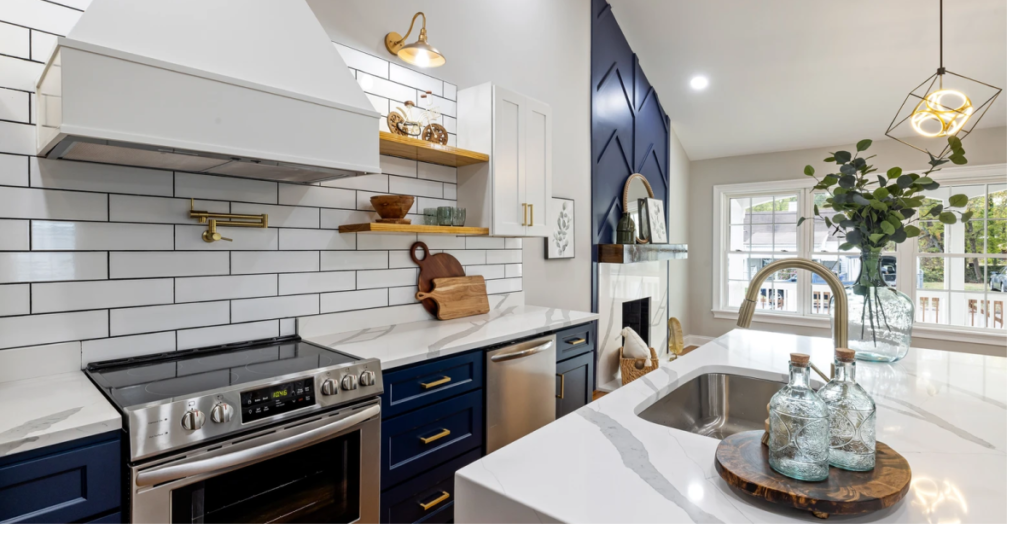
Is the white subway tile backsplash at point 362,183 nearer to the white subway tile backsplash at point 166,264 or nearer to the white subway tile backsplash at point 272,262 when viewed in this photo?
the white subway tile backsplash at point 272,262

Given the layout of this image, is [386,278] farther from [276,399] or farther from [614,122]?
[614,122]

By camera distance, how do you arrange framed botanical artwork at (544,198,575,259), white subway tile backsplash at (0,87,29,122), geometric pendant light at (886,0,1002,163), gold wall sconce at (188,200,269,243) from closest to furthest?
white subway tile backsplash at (0,87,29,122), gold wall sconce at (188,200,269,243), geometric pendant light at (886,0,1002,163), framed botanical artwork at (544,198,575,259)

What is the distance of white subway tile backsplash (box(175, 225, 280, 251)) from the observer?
6.19 feet

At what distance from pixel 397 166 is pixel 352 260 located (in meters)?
0.52

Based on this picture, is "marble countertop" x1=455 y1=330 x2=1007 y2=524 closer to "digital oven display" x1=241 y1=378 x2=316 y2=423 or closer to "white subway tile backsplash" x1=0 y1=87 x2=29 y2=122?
"digital oven display" x1=241 y1=378 x2=316 y2=423

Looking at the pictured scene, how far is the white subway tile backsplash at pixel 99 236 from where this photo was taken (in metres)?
1.62

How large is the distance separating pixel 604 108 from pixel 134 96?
11.3 ft

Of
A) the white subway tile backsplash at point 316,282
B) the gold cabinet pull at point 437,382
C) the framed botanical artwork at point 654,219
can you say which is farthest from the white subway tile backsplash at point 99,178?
the framed botanical artwork at point 654,219

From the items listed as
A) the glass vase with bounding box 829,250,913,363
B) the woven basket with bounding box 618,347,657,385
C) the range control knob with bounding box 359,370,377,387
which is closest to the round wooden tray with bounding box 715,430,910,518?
the glass vase with bounding box 829,250,913,363

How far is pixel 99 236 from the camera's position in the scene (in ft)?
5.61

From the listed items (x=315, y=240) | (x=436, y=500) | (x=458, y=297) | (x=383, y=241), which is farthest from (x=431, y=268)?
(x=436, y=500)

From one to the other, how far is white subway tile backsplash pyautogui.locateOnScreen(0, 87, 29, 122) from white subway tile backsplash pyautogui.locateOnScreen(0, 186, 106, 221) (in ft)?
0.68

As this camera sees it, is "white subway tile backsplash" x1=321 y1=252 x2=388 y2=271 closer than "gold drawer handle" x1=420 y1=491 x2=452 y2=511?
No

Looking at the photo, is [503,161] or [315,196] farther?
[503,161]
